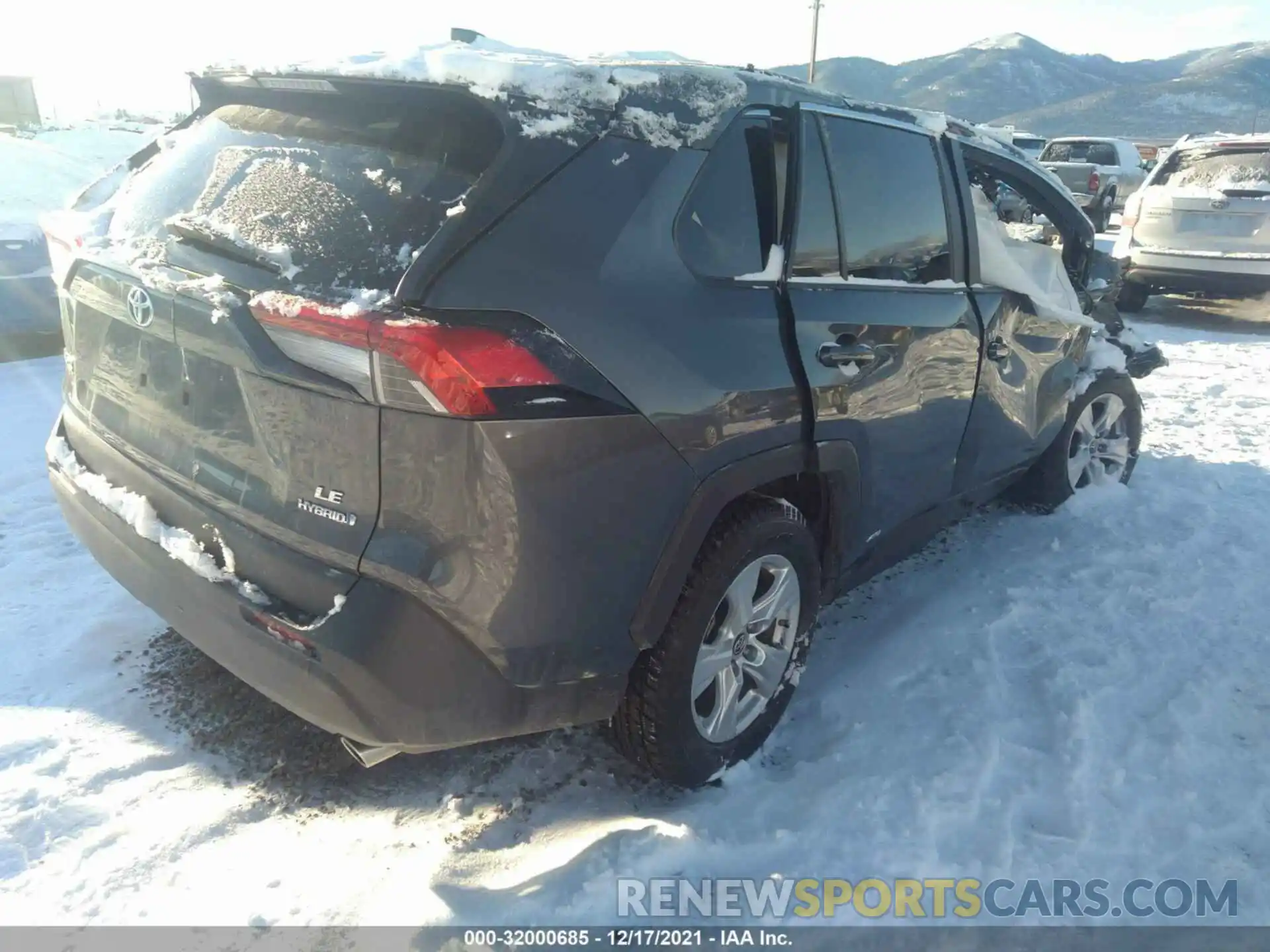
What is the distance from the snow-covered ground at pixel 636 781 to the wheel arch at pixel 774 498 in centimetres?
56

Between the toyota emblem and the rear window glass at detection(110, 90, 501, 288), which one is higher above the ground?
the rear window glass at detection(110, 90, 501, 288)

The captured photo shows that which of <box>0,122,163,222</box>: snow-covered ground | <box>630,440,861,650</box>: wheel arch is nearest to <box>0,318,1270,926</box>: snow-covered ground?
<box>630,440,861,650</box>: wheel arch

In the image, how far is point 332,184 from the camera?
205cm

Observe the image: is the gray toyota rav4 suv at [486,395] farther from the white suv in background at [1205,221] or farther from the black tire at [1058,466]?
the white suv in background at [1205,221]

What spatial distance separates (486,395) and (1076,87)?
11540 cm

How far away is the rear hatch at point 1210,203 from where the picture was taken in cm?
838

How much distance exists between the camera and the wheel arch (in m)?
2.17

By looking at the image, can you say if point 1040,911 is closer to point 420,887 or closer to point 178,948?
point 420,887

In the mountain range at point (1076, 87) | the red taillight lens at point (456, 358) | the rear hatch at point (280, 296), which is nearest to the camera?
the red taillight lens at point (456, 358)

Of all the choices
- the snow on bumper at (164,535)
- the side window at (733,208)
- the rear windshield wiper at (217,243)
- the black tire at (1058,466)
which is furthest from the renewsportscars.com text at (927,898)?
the black tire at (1058,466)

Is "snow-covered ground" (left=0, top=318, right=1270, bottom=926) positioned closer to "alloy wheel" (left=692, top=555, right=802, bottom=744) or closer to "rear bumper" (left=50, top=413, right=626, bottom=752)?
"alloy wheel" (left=692, top=555, right=802, bottom=744)

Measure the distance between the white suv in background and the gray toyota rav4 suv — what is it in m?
7.54

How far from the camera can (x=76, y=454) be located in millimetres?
2646

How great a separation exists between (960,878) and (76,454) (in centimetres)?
271
